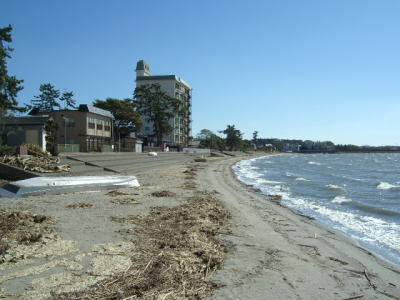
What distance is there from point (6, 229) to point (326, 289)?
6.76 metres

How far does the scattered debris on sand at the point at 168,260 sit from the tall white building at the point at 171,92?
81.9 meters

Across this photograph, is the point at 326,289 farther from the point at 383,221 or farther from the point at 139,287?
the point at 383,221

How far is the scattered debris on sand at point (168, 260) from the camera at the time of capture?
197 inches

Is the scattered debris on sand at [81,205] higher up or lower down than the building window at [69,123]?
lower down

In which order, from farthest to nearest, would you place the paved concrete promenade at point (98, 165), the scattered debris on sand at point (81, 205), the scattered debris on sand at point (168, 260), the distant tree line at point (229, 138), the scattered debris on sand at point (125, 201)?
the distant tree line at point (229, 138), the paved concrete promenade at point (98, 165), the scattered debris on sand at point (125, 201), the scattered debris on sand at point (81, 205), the scattered debris on sand at point (168, 260)

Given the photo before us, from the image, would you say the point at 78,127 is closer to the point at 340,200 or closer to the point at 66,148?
the point at 66,148

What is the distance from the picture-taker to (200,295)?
5.05 meters

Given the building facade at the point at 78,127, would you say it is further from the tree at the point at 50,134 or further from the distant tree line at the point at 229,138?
the distant tree line at the point at 229,138

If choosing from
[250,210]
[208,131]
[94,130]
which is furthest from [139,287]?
[208,131]

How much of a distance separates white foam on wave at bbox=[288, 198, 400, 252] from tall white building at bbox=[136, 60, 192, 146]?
255 feet

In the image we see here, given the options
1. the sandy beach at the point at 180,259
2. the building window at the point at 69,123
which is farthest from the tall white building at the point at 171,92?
the sandy beach at the point at 180,259

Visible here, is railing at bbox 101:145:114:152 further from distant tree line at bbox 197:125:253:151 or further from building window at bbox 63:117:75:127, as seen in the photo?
distant tree line at bbox 197:125:253:151

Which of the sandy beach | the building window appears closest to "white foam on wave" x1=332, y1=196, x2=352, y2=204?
the sandy beach

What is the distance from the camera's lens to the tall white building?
100m
